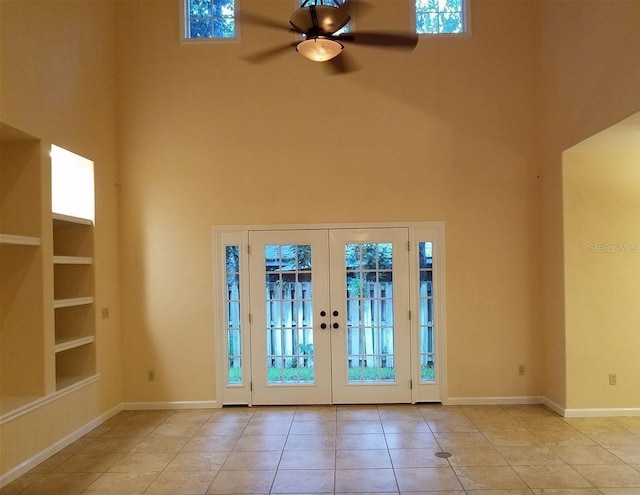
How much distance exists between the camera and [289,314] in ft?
17.9

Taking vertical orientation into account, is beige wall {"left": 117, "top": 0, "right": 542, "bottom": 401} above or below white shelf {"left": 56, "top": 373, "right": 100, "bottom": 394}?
above

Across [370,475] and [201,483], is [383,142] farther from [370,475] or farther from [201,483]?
[201,483]

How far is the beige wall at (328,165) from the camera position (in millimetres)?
5379

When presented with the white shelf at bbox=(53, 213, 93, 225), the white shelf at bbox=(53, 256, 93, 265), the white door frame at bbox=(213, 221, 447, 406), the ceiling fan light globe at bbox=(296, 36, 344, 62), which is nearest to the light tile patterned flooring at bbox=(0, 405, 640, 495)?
the white door frame at bbox=(213, 221, 447, 406)

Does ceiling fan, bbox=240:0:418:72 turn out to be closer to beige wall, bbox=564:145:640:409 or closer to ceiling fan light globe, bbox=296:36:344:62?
ceiling fan light globe, bbox=296:36:344:62

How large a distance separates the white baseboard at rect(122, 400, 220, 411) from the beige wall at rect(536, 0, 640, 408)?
12.5ft

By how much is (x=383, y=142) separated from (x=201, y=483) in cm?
386

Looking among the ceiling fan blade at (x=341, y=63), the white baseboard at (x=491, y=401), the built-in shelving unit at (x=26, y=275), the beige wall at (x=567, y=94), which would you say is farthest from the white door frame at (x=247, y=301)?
the ceiling fan blade at (x=341, y=63)

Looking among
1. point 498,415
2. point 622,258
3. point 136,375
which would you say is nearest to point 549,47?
point 622,258

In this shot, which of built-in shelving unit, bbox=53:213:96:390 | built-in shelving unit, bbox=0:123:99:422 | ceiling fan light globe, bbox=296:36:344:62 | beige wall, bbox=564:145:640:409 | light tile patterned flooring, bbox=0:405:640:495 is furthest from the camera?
built-in shelving unit, bbox=53:213:96:390

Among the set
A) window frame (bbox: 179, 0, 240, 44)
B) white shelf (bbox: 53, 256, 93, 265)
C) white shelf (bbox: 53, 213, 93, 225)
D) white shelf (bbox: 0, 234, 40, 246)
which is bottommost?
white shelf (bbox: 53, 256, 93, 265)

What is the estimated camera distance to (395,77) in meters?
5.43

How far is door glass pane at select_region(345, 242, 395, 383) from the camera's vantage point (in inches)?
213

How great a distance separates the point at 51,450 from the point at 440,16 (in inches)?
235
